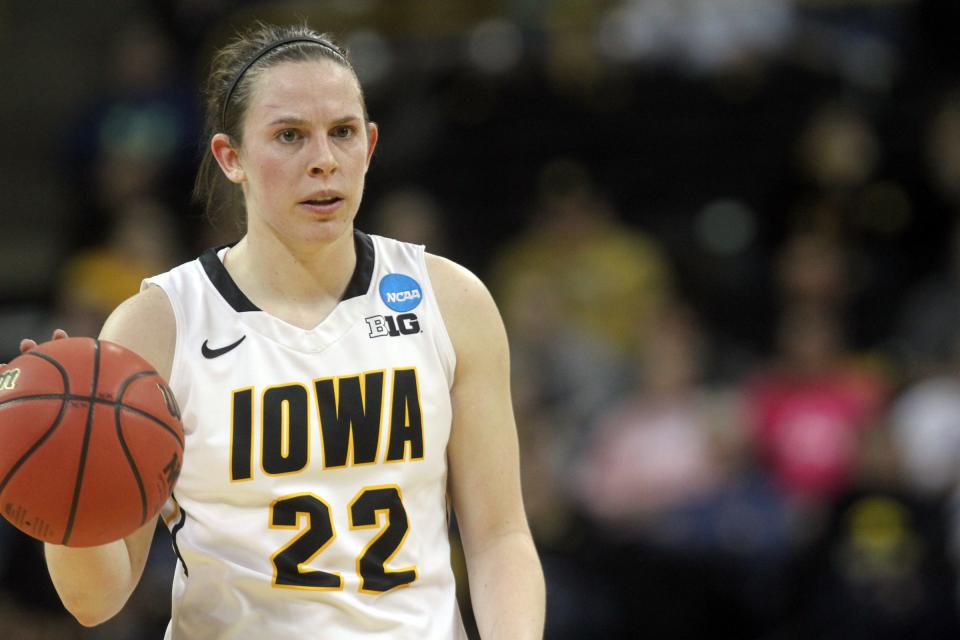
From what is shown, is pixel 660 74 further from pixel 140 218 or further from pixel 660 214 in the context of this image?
pixel 140 218

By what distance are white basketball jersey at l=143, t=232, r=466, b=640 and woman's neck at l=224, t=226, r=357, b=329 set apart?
49mm

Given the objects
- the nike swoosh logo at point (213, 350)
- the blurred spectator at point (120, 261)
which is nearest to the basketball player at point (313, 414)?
the nike swoosh logo at point (213, 350)

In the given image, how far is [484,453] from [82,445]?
43.1 inches

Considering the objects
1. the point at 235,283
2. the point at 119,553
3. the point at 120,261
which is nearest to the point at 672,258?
the point at 120,261

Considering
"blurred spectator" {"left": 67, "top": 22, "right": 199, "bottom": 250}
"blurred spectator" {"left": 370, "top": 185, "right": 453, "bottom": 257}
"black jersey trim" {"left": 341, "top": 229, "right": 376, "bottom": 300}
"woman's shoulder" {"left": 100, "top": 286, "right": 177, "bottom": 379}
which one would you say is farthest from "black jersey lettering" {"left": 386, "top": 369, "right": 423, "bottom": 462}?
"blurred spectator" {"left": 67, "top": 22, "right": 199, "bottom": 250}

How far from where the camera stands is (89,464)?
3.12m

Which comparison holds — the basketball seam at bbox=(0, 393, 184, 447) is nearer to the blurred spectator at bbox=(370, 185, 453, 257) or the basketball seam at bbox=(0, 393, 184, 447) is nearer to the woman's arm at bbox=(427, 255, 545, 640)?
the woman's arm at bbox=(427, 255, 545, 640)

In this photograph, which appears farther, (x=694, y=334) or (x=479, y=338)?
(x=694, y=334)

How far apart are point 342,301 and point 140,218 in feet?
17.9

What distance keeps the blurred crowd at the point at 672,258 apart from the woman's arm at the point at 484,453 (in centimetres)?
314

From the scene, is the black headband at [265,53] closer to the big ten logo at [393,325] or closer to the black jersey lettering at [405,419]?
the big ten logo at [393,325]

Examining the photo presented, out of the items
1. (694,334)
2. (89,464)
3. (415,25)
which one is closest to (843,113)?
(694,334)

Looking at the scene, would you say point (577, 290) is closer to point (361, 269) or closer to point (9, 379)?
point (361, 269)

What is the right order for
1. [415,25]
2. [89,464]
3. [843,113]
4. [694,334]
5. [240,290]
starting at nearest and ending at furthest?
[89,464] < [240,290] < [694,334] < [843,113] < [415,25]
